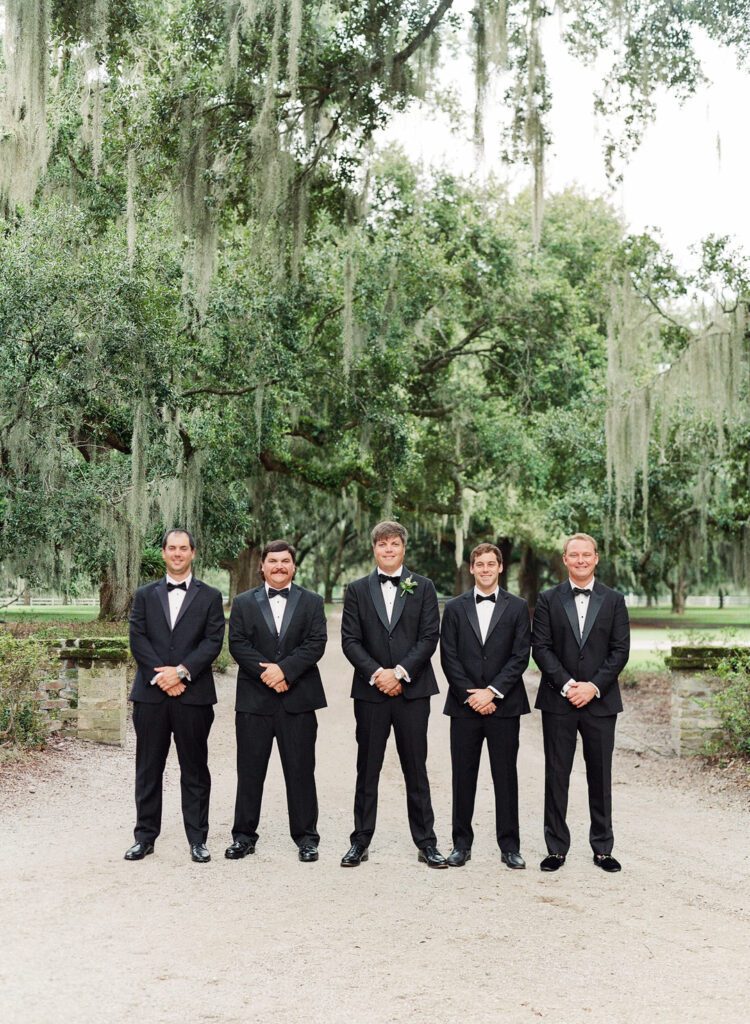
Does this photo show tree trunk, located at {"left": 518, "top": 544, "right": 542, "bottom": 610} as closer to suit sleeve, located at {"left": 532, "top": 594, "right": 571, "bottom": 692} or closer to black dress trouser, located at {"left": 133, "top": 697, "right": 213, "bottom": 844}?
suit sleeve, located at {"left": 532, "top": 594, "right": 571, "bottom": 692}

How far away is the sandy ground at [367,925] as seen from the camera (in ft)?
10.8

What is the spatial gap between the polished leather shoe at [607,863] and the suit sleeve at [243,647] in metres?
1.93

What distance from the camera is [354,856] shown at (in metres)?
5.04

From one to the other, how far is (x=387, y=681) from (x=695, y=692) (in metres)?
3.90

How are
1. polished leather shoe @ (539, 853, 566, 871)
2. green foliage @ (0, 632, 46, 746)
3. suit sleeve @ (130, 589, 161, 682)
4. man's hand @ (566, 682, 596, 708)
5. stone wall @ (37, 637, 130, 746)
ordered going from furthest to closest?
stone wall @ (37, 637, 130, 746) < green foliage @ (0, 632, 46, 746) < suit sleeve @ (130, 589, 161, 682) < man's hand @ (566, 682, 596, 708) < polished leather shoe @ (539, 853, 566, 871)

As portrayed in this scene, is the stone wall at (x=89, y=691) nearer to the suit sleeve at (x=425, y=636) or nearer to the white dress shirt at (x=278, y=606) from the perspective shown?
the white dress shirt at (x=278, y=606)

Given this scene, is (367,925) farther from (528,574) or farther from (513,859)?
(528,574)

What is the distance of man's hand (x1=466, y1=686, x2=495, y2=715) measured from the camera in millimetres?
5188

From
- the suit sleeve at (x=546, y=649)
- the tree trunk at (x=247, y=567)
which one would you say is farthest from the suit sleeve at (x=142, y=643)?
the tree trunk at (x=247, y=567)

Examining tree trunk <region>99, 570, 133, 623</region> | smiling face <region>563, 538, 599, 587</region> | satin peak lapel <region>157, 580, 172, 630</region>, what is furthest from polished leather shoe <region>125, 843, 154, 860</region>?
tree trunk <region>99, 570, 133, 623</region>

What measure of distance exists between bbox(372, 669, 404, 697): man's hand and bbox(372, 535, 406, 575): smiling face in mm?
545

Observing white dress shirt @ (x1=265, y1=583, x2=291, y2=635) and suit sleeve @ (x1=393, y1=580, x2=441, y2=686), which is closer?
suit sleeve @ (x1=393, y1=580, x2=441, y2=686)

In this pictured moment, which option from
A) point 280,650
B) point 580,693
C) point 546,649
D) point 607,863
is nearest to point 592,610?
point 546,649

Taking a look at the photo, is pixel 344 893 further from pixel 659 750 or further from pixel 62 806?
pixel 659 750
